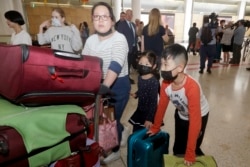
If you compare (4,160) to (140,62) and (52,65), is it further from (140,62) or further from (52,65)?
(140,62)

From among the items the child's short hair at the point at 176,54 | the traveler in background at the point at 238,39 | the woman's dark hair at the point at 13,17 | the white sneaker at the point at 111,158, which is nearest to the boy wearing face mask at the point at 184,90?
the child's short hair at the point at 176,54

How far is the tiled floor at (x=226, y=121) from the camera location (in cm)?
179

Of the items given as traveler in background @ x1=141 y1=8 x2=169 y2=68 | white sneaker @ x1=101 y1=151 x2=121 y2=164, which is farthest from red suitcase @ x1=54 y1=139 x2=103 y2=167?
traveler in background @ x1=141 y1=8 x2=169 y2=68

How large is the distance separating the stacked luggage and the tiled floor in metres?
1.02

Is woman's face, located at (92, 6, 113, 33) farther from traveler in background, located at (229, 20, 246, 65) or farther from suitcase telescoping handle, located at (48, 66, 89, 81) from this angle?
traveler in background, located at (229, 20, 246, 65)

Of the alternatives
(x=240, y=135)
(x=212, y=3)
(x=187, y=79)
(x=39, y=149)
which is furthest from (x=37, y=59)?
(x=212, y=3)

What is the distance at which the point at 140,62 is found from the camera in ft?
5.50

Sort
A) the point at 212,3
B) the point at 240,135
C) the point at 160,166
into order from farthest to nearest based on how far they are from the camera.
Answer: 1. the point at 212,3
2. the point at 240,135
3. the point at 160,166

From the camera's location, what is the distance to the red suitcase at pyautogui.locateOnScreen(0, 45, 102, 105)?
656 millimetres

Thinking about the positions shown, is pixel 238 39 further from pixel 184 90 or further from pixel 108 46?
pixel 108 46

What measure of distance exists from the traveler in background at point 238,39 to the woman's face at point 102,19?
5.84 metres

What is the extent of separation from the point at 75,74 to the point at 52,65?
9cm

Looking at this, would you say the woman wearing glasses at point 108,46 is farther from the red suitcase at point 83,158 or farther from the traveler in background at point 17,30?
the traveler in background at point 17,30

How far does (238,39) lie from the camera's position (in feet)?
19.5
